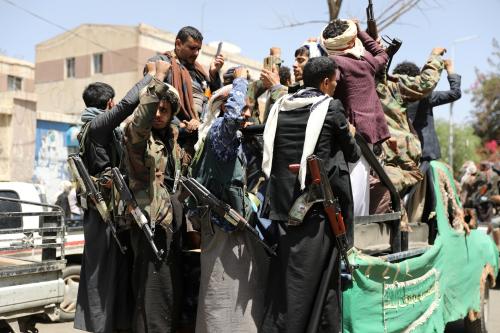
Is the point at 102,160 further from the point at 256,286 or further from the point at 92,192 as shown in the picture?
the point at 256,286

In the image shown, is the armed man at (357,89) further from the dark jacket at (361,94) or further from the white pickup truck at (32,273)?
the white pickup truck at (32,273)

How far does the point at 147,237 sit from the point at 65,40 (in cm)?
2957

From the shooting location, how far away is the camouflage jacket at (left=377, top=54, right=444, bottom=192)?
4.92 meters

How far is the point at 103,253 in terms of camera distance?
4.00 meters

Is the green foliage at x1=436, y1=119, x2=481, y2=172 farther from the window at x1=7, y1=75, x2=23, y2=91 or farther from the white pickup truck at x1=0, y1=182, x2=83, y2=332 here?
the white pickup truck at x1=0, y1=182, x2=83, y2=332

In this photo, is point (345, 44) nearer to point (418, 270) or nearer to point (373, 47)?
point (373, 47)

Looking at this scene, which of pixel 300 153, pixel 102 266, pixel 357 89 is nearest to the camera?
pixel 300 153

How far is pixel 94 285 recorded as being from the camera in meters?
3.95

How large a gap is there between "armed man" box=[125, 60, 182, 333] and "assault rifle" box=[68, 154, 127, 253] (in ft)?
0.54

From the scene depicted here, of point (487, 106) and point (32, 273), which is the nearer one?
point (32, 273)

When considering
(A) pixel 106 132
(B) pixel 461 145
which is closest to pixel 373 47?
(A) pixel 106 132

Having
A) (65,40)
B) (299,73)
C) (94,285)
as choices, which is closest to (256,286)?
(94,285)

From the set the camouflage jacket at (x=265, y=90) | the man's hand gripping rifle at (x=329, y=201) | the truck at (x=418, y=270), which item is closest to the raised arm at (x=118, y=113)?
the camouflage jacket at (x=265, y=90)

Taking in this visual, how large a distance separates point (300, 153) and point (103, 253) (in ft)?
4.88
